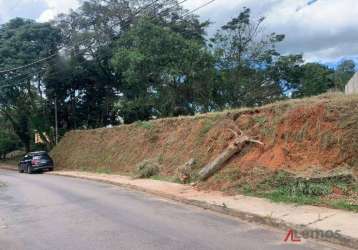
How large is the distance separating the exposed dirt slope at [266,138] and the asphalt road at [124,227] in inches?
140

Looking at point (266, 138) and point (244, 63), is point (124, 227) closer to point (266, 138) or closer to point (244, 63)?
point (266, 138)

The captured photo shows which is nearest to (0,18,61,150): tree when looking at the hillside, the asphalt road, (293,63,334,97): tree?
the hillside

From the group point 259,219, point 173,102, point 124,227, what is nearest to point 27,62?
point 173,102

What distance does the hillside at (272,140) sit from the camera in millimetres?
12984

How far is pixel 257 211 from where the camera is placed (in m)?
10.7

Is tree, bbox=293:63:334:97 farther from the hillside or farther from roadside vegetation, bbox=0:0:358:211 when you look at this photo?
the hillside

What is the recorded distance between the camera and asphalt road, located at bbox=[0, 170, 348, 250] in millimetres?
8266

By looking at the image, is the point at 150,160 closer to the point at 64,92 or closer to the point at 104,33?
the point at 104,33

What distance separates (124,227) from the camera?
32.4ft

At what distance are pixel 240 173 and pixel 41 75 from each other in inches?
1215

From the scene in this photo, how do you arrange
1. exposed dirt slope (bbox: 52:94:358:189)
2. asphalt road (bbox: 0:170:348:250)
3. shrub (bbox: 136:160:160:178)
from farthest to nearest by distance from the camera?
shrub (bbox: 136:160:160:178), exposed dirt slope (bbox: 52:94:358:189), asphalt road (bbox: 0:170:348:250)

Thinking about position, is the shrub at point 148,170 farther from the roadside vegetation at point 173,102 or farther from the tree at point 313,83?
the tree at point 313,83

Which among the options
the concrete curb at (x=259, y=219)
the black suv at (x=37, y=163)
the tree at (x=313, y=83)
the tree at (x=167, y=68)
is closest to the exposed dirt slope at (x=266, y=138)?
the concrete curb at (x=259, y=219)

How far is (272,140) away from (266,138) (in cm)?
45
